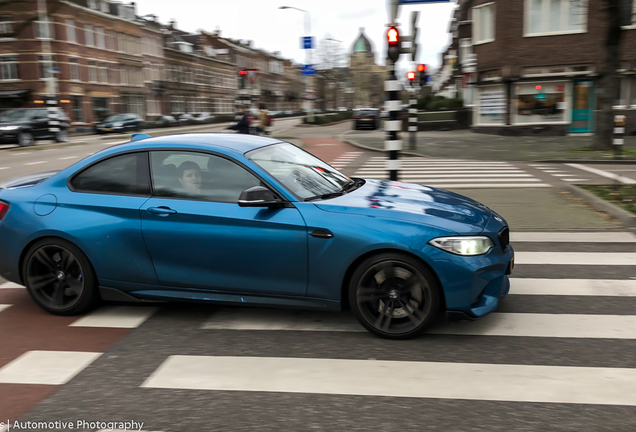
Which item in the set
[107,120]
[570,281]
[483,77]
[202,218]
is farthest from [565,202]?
[107,120]

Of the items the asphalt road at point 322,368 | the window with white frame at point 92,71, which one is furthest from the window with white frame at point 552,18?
the window with white frame at point 92,71

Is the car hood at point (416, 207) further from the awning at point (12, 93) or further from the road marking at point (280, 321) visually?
the awning at point (12, 93)

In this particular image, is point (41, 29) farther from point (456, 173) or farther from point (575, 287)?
point (575, 287)

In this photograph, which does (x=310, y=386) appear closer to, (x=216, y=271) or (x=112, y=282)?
(x=216, y=271)

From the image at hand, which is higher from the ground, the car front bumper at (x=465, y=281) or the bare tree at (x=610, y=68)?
the bare tree at (x=610, y=68)

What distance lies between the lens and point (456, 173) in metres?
14.6

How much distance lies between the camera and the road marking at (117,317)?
4.71m

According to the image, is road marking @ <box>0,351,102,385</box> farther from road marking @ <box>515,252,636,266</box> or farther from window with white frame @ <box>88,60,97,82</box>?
window with white frame @ <box>88,60,97,82</box>

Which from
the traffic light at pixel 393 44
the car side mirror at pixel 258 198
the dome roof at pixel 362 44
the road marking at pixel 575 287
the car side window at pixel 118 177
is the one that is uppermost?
the dome roof at pixel 362 44

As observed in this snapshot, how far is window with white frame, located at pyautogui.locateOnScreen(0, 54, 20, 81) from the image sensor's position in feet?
161

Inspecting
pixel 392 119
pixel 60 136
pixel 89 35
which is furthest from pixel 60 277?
pixel 89 35

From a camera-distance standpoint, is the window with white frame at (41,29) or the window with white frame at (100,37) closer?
the window with white frame at (41,29)

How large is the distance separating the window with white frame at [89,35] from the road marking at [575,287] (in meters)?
57.2

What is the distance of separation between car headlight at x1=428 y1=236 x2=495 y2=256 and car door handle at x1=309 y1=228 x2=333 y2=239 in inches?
27.9
